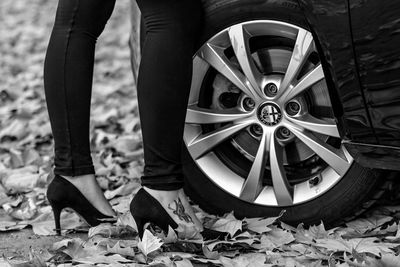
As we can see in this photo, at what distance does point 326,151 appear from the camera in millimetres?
2965

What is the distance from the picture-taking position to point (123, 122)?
528 centimetres

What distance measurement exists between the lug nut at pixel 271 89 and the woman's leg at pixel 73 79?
2.10 feet

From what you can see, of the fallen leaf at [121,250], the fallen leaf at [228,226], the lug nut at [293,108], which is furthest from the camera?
the lug nut at [293,108]

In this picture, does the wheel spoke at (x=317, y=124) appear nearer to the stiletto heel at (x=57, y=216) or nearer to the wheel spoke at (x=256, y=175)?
the wheel spoke at (x=256, y=175)

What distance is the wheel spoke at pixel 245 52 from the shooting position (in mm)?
3018

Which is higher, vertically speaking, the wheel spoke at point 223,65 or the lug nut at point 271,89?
the wheel spoke at point 223,65

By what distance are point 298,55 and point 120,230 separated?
94 cm

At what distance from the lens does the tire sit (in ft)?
9.66

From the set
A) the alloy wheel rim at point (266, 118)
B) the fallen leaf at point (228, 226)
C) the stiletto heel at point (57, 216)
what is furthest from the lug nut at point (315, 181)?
the stiletto heel at point (57, 216)

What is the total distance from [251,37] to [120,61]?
4433 millimetres

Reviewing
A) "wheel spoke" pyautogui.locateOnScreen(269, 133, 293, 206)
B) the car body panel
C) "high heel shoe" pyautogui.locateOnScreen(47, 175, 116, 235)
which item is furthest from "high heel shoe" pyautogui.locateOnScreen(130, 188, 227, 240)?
the car body panel

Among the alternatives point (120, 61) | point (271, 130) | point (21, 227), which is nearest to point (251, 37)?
point (271, 130)

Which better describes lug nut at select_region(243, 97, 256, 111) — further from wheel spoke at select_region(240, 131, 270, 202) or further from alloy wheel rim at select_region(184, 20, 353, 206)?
wheel spoke at select_region(240, 131, 270, 202)

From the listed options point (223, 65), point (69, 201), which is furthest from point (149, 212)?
point (223, 65)
